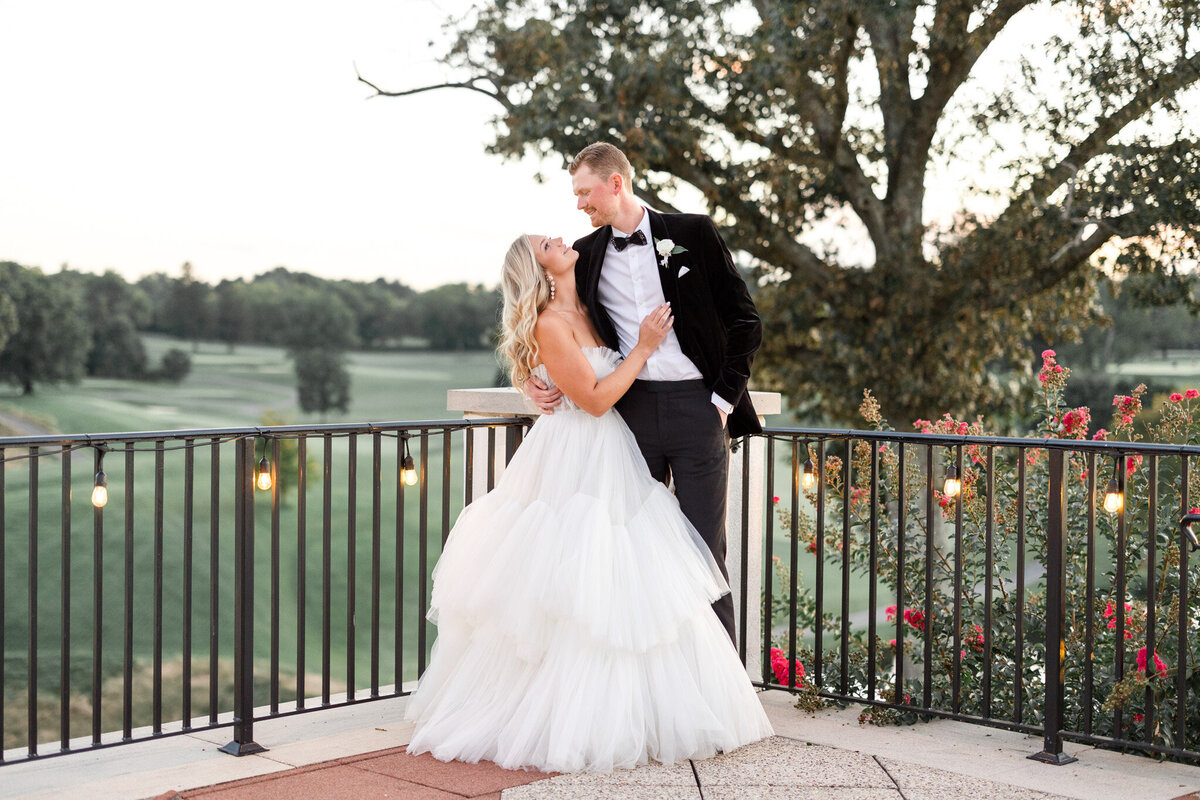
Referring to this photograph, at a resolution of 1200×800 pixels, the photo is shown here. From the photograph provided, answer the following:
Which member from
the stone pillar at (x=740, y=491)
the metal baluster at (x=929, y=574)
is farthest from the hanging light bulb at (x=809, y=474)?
the metal baluster at (x=929, y=574)

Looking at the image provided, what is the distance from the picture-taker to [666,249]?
3018 millimetres

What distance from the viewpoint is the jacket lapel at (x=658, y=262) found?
10.1 ft

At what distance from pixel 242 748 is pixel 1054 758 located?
7.48 feet

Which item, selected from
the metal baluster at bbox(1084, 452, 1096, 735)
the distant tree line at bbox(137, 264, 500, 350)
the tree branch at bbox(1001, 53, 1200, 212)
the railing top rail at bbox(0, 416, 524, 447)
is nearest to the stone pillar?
the railing top rail at bbox(0, 416, 524, 447)

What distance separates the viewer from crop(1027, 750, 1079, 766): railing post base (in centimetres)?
296

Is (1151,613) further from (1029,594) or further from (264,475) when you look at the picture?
(264,475)

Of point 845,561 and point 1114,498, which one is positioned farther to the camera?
point 845,561

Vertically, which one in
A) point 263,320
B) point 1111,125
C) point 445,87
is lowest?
point 263,320

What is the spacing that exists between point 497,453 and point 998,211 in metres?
8.12

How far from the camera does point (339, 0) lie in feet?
59.8

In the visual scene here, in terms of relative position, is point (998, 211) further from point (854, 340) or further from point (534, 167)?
point (534, 167)

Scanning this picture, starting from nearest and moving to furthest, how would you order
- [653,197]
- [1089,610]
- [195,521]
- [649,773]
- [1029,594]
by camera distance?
[649,773] < [1089,610] < [1029,594] < [653,197] < [195,521]

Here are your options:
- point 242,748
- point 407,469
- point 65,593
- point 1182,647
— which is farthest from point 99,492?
point 1182,647

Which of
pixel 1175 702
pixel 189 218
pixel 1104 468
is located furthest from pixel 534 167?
pixel 189 218
